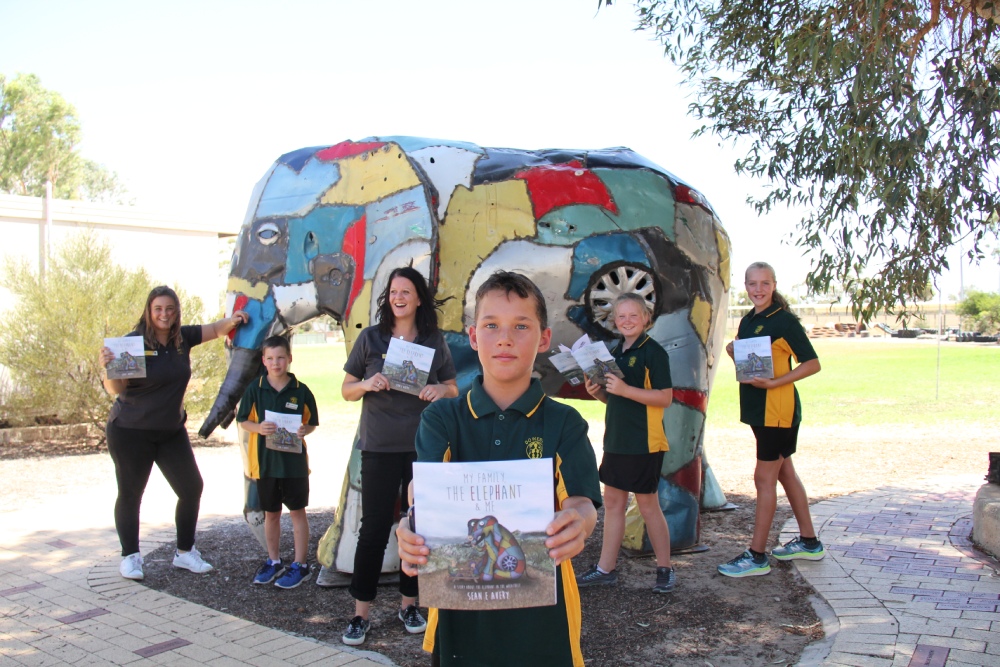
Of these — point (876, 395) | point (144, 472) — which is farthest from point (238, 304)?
point (876, 395)

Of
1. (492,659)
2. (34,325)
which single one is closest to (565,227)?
(492,659)

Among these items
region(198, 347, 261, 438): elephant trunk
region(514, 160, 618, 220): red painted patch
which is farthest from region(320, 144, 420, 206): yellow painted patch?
region(198, 347, 261, 438): elephant trunk

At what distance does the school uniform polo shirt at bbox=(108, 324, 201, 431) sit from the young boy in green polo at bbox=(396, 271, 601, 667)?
11.3 feet

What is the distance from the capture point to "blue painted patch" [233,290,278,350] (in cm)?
488

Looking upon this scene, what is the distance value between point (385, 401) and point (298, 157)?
6.39ft

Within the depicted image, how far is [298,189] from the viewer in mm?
5008

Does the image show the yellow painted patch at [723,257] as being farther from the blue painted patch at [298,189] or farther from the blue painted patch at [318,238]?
the blue painted patch at [298,189]

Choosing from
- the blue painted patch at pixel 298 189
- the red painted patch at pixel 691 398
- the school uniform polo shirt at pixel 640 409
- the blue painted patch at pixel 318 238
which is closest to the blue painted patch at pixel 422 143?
the blue painted patch at pixel 298 189

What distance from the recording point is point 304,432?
4801 millimetres

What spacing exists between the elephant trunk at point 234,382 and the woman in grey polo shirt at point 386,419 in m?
1.03

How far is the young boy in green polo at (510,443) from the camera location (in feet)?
6.73

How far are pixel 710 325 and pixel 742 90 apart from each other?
3608 mm

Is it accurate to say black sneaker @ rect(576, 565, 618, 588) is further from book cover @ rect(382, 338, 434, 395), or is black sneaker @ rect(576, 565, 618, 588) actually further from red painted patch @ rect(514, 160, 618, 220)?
red painted patch @ rect(514, 160, 618, 220)

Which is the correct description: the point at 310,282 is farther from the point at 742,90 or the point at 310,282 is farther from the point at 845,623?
the point at 742,90
